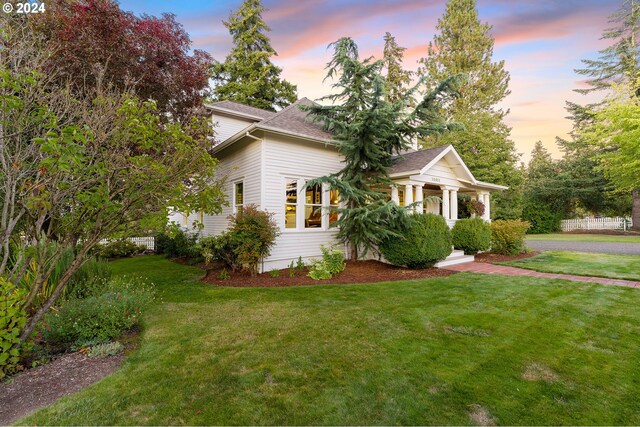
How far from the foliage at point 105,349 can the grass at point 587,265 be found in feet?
33.9

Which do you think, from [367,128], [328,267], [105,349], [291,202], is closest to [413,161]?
[367,128]

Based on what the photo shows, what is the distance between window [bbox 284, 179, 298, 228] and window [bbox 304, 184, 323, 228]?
0.39m

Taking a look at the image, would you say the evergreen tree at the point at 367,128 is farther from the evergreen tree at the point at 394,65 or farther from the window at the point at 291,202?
the evergreen tree at the point at 394,65

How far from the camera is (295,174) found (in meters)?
9.46

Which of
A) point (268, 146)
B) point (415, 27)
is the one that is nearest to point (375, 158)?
point (268, 146)

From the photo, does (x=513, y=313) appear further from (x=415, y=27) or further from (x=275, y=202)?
(x=415, y=27)

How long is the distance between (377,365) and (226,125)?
12250 mm

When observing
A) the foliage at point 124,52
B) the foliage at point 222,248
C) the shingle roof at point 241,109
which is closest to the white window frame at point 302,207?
the foliage at point 222,248

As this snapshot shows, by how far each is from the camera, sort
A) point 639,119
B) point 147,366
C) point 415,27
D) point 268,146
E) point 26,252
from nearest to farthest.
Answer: point 147,366, point 26,252, point 268,146, point 415,27, point 639,119

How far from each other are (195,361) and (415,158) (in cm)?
957

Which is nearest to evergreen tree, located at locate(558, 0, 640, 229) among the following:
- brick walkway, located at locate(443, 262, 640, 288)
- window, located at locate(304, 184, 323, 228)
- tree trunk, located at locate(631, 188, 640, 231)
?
tree trunk, located at locate(631, 188, 640, 231)

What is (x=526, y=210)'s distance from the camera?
1031 inches

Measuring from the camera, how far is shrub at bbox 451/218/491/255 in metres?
10.9

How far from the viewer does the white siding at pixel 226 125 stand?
12695 mm
